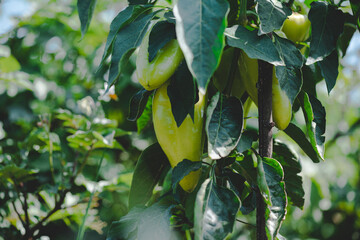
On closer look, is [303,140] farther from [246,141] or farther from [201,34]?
[201,34]

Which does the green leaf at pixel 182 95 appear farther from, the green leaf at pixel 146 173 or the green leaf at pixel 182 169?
the green leaf at pixel 146 173

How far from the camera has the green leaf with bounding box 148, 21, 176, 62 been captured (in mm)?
504

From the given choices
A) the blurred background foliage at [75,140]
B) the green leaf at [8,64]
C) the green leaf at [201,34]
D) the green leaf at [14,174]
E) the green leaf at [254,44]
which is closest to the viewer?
the green leaf at [201,34]

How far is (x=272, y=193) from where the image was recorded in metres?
0.50

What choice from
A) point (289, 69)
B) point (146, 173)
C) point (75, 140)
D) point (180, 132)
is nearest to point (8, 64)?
point (75, 140)

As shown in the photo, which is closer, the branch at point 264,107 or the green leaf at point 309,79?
the branch at point 264,107

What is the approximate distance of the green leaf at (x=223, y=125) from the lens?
0.46 meters

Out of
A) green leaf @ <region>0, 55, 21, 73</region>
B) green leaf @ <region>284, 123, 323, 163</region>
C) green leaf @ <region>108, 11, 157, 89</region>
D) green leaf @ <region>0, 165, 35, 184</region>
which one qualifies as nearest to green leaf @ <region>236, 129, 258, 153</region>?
green leaf @ <region>284, 123, 323, 163</region>

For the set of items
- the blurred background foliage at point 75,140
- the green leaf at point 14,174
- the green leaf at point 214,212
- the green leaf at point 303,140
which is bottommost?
the blurred background foliage at point 75,140

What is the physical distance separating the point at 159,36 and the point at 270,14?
0.52 feet

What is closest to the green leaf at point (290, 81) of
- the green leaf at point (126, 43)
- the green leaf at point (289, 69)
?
the green leaf at point (289, 69)

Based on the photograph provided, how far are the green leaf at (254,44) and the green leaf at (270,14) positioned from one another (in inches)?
0.6

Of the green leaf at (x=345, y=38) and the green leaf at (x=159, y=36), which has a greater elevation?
the green leaf at (x=159, y=36)

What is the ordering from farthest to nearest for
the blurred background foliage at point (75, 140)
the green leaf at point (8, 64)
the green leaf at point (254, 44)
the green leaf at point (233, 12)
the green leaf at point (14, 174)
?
the green leaf at point (8, 64)
the blurred background foliage at point (75, 140)
the green leaf at point (14, 174)
the green leaf at point (233, 12)
the green leaf at point (254, 44)
